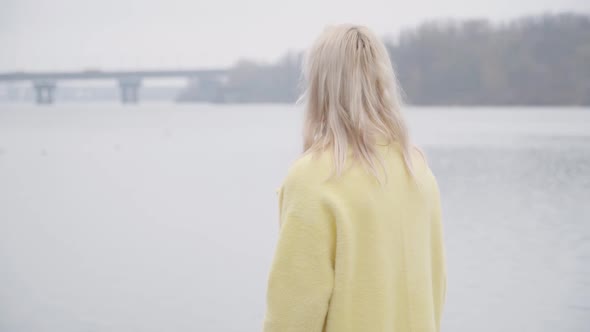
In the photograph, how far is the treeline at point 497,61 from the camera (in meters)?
47.6

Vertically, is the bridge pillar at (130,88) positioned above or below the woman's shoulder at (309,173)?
below

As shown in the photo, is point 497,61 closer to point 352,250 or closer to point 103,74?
point 103,74

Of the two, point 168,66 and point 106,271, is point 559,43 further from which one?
point 106,271

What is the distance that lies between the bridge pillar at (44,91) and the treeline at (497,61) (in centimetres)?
1714

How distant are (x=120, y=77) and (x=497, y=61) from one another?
26.3 m

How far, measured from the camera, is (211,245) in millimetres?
6250

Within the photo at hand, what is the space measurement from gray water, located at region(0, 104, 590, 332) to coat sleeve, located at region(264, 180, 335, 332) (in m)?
2.65

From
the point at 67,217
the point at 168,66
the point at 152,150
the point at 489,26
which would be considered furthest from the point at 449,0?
the point at 67,217

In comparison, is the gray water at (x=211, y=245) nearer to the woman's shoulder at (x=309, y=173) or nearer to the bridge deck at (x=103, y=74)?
the woman's shoulder at (x=309, y=173)

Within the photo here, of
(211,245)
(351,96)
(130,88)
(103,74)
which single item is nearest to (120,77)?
(103,74)

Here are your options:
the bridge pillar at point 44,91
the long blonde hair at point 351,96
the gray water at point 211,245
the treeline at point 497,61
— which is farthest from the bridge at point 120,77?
the long blonde hair at point 351,96

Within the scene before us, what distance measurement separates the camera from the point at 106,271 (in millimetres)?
5340

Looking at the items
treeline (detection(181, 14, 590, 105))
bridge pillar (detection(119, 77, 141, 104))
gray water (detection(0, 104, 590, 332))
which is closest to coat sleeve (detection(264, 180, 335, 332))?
Result: gray water (detection(0, 104, 590, 332))

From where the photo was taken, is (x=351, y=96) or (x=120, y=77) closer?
(x=351, y=96)
